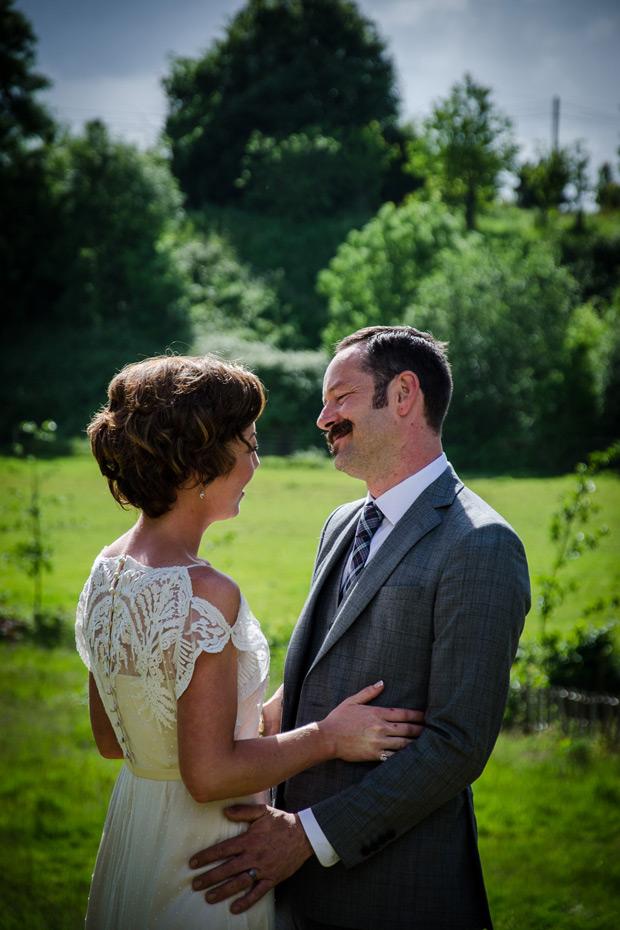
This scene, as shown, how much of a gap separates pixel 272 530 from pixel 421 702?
16809 mm

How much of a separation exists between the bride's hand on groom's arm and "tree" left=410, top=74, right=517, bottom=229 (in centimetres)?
4492

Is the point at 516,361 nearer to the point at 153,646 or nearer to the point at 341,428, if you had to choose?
the point at 341,428

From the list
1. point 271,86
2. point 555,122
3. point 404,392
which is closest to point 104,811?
point 404,392

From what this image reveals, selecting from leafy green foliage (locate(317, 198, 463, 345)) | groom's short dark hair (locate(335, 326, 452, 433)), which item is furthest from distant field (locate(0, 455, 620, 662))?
leafy green foliage (locate(317, 198, 463, 345))

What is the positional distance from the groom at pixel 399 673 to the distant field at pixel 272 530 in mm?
6679

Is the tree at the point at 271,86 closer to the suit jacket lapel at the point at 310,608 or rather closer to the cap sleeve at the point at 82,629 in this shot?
the suit jacket lapel at the point at 310,608

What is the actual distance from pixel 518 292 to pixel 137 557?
29778 mm

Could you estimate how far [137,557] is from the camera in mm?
1875

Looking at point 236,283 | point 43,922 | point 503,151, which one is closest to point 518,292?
point 236,283

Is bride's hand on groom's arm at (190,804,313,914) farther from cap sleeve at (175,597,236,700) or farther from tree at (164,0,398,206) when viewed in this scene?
tree at (164,0,398,206)

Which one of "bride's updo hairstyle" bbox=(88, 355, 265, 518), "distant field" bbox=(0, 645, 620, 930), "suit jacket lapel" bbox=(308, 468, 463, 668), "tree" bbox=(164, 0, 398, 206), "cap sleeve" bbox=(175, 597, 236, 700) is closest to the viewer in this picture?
"cap sleeve" bbox=(175, 597, 236, 700)

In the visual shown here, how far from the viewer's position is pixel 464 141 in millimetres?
42906

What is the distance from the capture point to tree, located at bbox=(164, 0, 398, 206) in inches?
1724

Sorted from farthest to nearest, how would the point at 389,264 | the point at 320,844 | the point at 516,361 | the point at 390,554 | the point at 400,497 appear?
the point at 389,264 < the point at 516,361 < the point at 400,497 < the point at 390,554 < the point at 320,844
